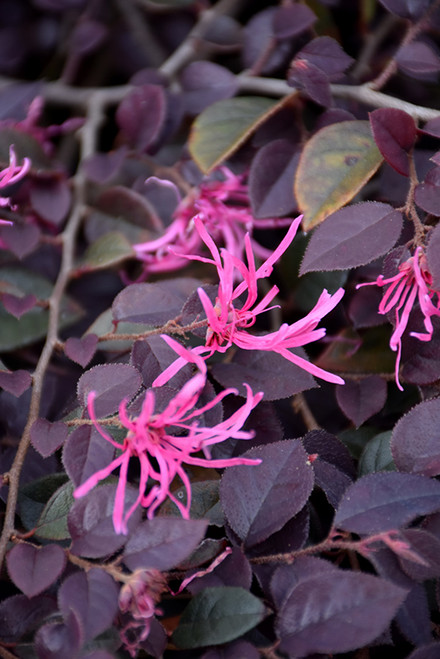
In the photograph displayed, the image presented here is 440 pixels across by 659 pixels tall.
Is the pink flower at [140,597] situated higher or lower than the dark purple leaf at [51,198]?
lower

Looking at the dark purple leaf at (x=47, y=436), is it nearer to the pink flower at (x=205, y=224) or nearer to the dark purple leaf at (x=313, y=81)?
the pink flower at (x=205, y=224)

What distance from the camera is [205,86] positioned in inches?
33.8

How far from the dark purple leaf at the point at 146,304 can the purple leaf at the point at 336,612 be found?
269mm

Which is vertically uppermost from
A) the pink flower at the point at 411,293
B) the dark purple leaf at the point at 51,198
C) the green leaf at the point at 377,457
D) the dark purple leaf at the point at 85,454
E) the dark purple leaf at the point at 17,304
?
the pink flower at the point at 411,293

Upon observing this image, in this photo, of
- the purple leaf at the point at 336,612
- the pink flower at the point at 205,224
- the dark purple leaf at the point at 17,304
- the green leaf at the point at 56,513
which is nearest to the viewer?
the purple leaf at the point at 336,612

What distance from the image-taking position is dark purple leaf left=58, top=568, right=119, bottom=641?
437 millimetres

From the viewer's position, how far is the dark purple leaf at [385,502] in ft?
1.62

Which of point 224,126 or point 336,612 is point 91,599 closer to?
point 336,612

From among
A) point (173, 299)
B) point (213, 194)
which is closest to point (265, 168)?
point (213, 194)

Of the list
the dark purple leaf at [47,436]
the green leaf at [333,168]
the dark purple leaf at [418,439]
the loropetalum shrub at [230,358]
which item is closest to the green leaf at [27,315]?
the loropetalum shrub at [230,358]

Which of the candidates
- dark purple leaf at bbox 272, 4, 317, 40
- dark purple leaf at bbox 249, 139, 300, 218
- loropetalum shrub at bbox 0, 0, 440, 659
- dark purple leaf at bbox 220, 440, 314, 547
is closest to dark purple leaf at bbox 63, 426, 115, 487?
loropetalum shrub at bbox 0, 0, 440, 659

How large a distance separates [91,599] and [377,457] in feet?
0.95

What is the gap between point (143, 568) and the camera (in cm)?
46

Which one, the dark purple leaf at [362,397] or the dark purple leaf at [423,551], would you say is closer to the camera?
the dark purple leaf at [423,551]
